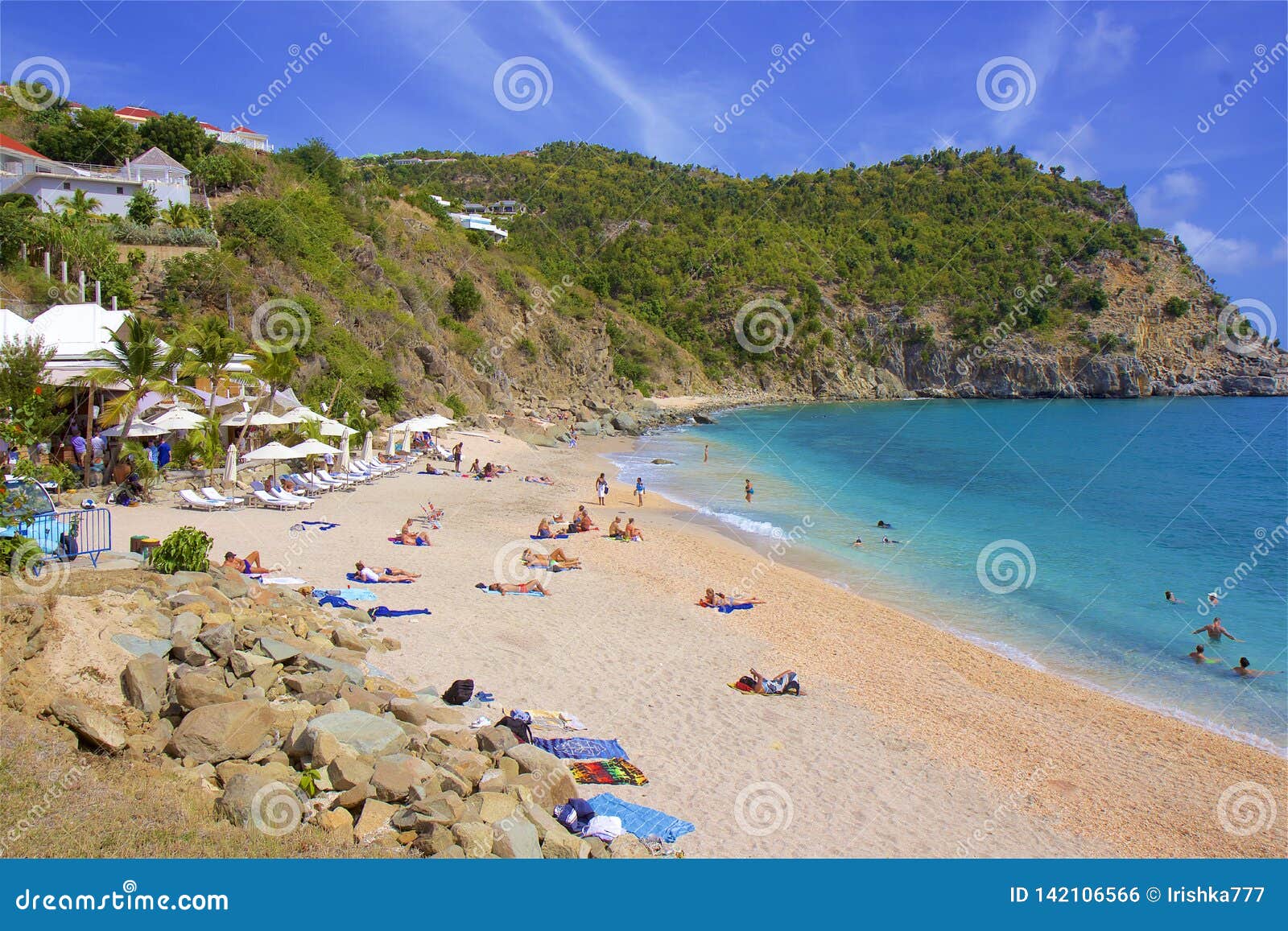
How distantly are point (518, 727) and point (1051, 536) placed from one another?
24.7m

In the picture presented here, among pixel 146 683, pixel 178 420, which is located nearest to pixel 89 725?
pixel 146 683

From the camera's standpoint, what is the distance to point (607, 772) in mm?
8453

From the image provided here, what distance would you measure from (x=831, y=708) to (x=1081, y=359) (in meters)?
125

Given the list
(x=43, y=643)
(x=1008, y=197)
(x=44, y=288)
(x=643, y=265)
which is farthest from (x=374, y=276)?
(x=1008, y=197)

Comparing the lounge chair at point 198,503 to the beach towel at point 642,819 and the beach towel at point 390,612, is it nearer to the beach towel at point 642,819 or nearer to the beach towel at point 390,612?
the beach towel at point 390,612

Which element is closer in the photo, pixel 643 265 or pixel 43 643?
pixel 43 643

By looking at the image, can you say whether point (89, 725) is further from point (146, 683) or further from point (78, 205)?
point (78, 205)

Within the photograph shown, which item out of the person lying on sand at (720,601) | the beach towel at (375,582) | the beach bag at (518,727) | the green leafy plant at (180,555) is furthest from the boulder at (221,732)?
the person lying on sand at (720,601)

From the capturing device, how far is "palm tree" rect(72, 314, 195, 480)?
19.1 meters

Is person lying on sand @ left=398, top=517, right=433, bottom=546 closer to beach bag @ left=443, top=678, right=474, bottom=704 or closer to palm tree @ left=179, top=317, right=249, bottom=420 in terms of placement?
palm tree @ left=179, top=317, right=249, bottom=420

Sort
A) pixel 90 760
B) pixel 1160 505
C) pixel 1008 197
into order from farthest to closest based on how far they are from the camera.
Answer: pixel 1008 197 < pixel 1160 505 < pixel 90 760

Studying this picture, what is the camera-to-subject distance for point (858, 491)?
35.6 meters

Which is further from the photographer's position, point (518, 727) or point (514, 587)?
point (514, 587)

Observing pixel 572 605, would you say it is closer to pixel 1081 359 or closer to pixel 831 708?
pixel 831 708
